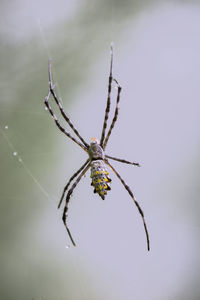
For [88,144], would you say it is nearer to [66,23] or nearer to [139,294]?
[139,294]

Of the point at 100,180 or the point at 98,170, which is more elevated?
the point at 98,170

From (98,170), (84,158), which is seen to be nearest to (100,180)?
(98,170)

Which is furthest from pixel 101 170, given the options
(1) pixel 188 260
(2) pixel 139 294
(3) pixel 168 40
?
(3) pixel 168 40

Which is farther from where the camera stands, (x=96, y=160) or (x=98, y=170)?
(x=96, y=160)

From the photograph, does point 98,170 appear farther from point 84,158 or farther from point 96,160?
point 84,158

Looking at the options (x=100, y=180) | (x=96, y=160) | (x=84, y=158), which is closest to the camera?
(x=100, y=180)

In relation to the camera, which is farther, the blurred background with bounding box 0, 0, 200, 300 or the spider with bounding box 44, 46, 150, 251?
the blurred background with bounding box 0, 0, 200, 300

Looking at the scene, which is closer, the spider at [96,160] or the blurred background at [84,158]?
the spider at [96,160]

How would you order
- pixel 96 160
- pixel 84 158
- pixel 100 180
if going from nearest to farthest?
1. pixel 100 180
2. pixel 96 160
3. pixel 84 158
